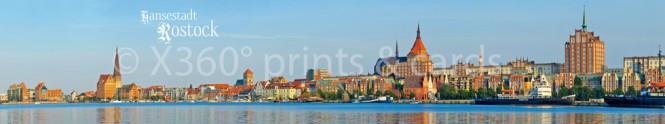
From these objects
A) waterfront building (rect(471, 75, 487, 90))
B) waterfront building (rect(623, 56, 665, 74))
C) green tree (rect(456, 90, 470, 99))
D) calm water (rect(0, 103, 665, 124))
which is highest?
waterfront building (rect(623, 56, 665, 74))

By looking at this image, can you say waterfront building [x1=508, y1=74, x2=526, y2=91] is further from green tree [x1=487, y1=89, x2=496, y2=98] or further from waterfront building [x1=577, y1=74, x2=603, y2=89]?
green tree [x1=487, y1=89, x2=496, y2=98]

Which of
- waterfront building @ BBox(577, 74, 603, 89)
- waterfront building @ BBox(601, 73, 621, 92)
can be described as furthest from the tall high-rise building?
waterfront building @ BBox(601, 73, 621, 92)

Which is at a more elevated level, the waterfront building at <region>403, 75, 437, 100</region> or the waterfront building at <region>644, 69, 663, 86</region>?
the waterfront building at <region>644, 69, 663, 86</region>

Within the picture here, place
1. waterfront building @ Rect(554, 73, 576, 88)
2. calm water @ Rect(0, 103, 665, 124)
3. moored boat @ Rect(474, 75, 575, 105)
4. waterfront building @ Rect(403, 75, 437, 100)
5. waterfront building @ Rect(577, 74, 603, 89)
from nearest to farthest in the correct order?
calm water @ Rect(0, 103, 665, 124) < moored boat @ Rect(474, 75, 575, 105) < waterfront building @ Rect(577, 74, 603, 89) < waterfront building @ Rect(554, 73, 576, 88) < waterfront building @ Rect(403, 75, 437, 100)

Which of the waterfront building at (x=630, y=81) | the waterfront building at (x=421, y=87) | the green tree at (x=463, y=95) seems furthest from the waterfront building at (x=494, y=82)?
the waterfront building at (x=630, y=81)

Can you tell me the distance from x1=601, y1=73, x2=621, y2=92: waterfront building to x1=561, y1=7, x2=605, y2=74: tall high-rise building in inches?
763

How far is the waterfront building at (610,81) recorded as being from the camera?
166 metres

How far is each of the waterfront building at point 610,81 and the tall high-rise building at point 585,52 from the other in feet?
63.6

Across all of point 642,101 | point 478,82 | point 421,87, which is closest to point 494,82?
point 478,82

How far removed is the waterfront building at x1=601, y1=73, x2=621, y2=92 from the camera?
16569 centimetres

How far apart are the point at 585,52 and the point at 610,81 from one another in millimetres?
23853

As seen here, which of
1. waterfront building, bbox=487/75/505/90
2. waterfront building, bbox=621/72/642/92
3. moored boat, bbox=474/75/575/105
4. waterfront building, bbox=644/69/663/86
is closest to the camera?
moored boat, bbox=474/75/575/105

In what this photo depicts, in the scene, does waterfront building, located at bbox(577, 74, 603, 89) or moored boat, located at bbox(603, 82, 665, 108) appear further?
waterfront building, located at bbox(577, 74, 603, 89)

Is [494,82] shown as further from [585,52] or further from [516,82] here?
[585,52]
